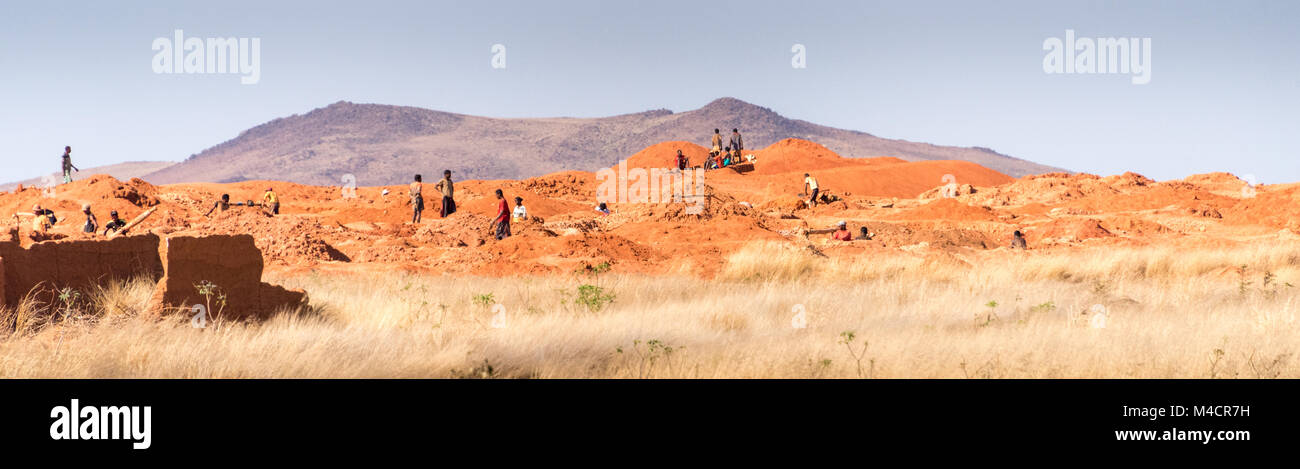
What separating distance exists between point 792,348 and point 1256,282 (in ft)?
31.2

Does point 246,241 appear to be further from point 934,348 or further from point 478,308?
point 934,348

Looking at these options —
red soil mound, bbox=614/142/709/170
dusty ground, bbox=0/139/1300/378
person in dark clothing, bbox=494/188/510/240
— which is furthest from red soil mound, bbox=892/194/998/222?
red soil mound, bbox=614/142/709/170

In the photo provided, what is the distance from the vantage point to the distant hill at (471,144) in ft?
482

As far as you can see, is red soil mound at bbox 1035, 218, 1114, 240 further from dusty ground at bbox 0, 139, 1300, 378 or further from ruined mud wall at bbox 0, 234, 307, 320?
ruined mud wall at bbox 0, 234, 307, 320

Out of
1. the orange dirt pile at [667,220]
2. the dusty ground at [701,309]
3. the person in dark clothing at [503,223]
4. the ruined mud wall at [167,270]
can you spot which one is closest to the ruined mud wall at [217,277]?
the ruined mud wall at [167,270]

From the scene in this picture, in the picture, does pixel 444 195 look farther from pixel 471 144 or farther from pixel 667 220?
pixel 471 144

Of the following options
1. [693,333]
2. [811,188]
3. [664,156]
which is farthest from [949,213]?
[664,156]

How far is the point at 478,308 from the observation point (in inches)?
477

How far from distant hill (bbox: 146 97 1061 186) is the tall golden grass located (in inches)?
4972

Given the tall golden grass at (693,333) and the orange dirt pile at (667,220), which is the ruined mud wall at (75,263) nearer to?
the orange dirt pile at (667,220)

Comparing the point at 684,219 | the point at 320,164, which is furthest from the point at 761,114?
the point at 684,219
